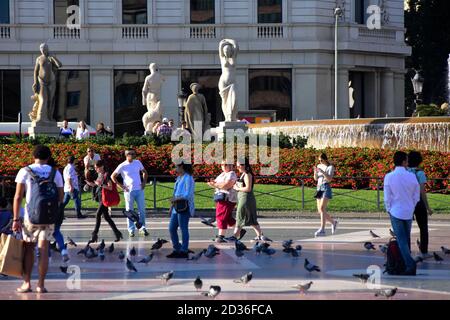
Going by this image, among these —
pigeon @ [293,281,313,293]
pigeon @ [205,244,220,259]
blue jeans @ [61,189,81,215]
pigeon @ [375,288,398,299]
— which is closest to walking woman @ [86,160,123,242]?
pigeon @ [205,244,220,259]

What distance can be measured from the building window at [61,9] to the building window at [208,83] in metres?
6.26

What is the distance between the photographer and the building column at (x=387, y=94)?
64125 mm

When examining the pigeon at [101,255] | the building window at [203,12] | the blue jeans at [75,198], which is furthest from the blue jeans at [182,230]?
the building window at [203,12]

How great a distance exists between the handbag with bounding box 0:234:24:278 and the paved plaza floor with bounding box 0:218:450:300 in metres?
0.30

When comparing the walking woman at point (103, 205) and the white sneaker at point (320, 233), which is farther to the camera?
the white sneaker at point (320, 233)

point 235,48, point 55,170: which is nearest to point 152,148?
point 235,48

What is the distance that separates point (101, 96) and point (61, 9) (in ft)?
15.7

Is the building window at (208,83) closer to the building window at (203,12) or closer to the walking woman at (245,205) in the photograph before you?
the building window at (203,12)

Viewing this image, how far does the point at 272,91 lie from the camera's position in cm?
5997

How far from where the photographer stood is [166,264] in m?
18.8

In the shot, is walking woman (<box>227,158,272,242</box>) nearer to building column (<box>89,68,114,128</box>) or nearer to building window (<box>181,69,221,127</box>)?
building column (<box>89,68,114,128</box>)

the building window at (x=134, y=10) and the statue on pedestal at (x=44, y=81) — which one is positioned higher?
the building window at (x=134, y=10)

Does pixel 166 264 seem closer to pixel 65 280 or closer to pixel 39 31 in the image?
pixel 65 280
